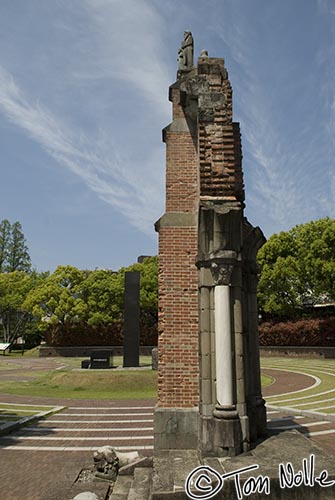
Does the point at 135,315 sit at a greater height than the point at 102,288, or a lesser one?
lesser

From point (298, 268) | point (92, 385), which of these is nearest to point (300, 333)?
point (298, 268)

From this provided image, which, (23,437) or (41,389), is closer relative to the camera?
(23,437)

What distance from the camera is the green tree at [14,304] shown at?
151 feet

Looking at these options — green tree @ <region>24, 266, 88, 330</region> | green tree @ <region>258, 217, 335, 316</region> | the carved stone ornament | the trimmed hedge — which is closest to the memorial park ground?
the carved stone ornament

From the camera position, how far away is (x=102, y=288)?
44.5 m

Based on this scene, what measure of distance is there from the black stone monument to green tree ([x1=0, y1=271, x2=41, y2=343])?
24339 mm

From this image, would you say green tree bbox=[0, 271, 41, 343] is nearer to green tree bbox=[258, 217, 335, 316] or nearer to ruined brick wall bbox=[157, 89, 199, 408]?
green tree bbox=[258, 217, 335, 316]

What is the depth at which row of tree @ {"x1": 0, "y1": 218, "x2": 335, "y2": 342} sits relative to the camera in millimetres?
34844

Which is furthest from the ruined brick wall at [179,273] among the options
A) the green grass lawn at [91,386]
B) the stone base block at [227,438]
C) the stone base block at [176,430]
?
the green grass lawn at [91,386]

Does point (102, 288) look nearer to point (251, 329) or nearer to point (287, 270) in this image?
point (287, 270)

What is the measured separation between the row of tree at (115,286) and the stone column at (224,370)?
28853 mm

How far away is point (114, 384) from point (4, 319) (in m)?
35.4

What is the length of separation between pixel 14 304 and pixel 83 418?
37.4 meters

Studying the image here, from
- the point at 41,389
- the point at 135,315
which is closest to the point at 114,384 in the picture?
the point at 41,389
